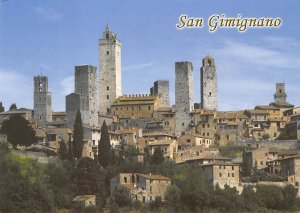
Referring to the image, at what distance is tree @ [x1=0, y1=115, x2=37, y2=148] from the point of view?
55.2 meters

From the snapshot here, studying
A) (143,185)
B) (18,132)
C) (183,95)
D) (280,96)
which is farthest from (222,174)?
(280,96)

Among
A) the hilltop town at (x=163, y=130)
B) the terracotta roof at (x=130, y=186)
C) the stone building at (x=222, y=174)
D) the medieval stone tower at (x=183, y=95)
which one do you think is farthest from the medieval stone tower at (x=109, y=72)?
the terracotta roof at (x=130, y=186)

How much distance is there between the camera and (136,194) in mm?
48219

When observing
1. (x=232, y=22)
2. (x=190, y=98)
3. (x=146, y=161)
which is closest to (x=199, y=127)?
(x=190, y=98)

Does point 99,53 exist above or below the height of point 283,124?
above

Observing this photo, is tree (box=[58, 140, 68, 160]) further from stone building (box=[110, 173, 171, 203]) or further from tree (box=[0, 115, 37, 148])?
stone building (box=[110, 173, 171, 203])

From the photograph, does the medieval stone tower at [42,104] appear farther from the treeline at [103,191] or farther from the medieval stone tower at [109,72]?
the treeline at [103,191]

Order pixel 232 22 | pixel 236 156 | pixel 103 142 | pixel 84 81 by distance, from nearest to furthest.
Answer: pixel 232 22 < pixel 103 142 < pixel 236 156 < pixel 84 81

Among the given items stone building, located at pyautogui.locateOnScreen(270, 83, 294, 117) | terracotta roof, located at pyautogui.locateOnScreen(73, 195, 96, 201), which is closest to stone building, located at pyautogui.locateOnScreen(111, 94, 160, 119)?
stone building, located at pyautogui.locateOnScreen(270, 83, 294, 117)

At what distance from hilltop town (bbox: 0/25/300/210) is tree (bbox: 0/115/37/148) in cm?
33

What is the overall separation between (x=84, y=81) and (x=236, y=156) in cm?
1278

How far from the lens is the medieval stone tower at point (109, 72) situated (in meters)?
68.8

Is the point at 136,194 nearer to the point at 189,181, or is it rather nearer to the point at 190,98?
the point at 189,181

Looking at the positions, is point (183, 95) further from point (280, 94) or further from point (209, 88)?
point (280, 94)
